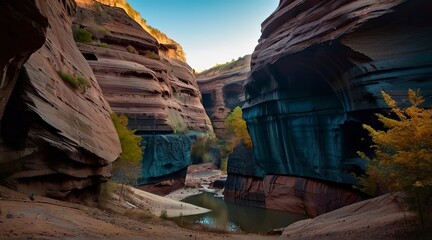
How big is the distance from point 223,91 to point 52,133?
6765cm

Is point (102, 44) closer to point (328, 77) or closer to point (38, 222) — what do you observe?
point (328, 77)

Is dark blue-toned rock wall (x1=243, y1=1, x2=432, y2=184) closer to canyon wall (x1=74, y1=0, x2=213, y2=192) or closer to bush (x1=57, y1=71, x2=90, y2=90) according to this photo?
canyon wall (x1=74, y1=0, x2=213, y2=192)

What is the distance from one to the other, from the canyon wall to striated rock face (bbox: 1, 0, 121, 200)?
2079cm

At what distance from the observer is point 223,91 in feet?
253

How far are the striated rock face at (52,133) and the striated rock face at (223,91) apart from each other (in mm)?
59011

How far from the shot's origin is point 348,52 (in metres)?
19.3

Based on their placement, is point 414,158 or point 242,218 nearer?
point 414,158

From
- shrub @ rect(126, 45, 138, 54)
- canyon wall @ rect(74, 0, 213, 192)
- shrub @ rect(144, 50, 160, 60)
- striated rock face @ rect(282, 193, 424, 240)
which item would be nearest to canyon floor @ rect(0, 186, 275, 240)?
striated rock face @ rect(282, 193, 424, 240)

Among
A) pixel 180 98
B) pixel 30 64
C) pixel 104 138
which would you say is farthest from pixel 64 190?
pixel 180 98

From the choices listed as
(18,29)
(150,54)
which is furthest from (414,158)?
(150,54)

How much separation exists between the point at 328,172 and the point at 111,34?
3319 cm

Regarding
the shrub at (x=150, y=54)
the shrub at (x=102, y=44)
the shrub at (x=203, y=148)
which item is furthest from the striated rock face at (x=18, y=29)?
the shrub at (x=203, y=148)

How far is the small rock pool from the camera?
75.7ft

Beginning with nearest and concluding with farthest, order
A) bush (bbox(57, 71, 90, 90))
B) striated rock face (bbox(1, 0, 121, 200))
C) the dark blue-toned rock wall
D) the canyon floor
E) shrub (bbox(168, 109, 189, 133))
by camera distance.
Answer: the canyon floor, striated rock face (bbox(1, 0, 121, 200)), bush (bbox(57, 71, 90, 90)), the dark blue-toned rock wall, shrub (bbox(168, 109, 189, 133))
